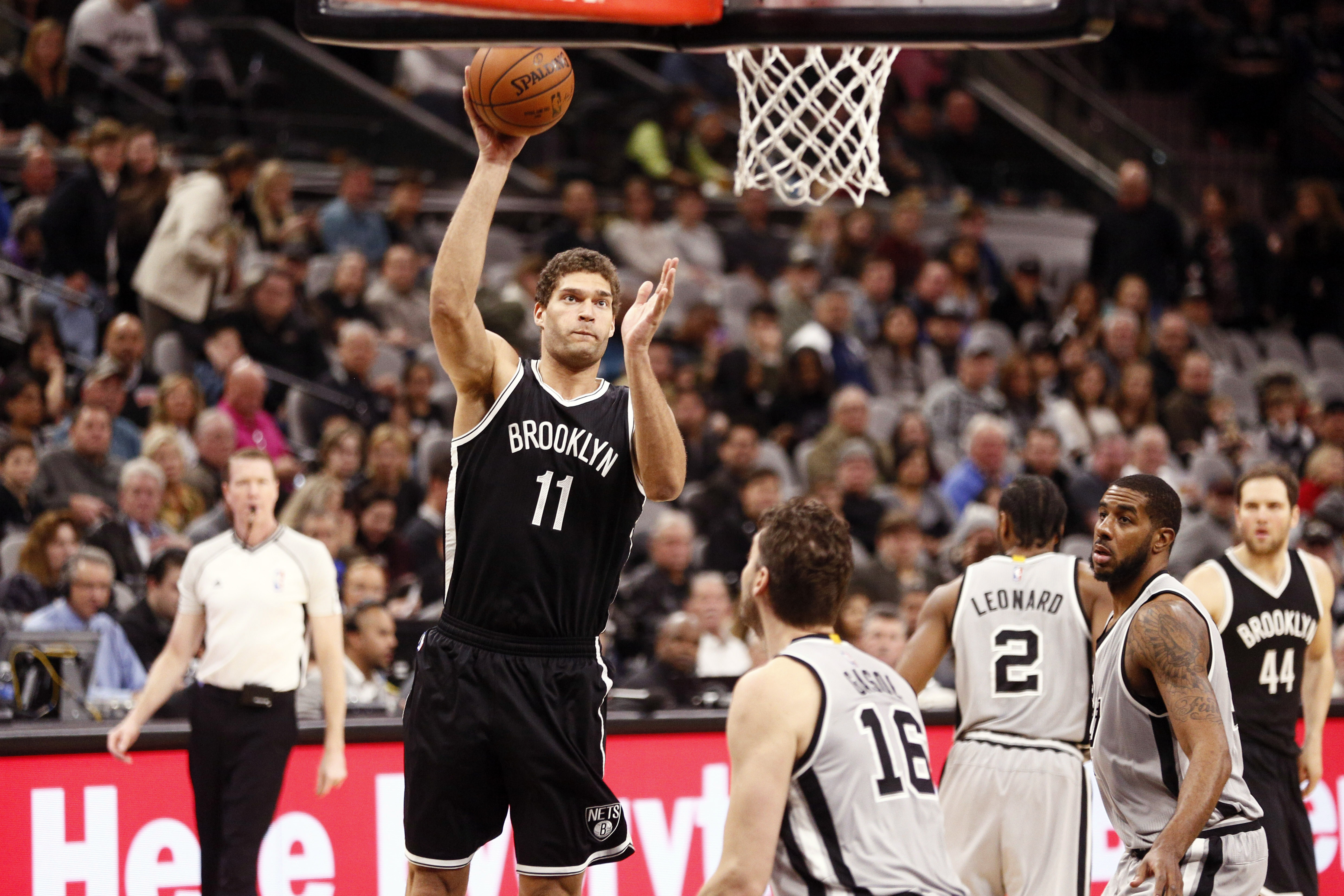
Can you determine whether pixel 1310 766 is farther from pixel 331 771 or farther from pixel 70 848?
pixel 70 848

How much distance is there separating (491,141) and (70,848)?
3.81 meters

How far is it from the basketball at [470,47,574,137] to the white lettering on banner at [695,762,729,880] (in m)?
3.75

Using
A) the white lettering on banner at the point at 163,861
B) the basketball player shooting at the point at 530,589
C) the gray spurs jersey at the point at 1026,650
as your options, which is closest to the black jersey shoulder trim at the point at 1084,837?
the gray spurs jersey at the point at 1026,650

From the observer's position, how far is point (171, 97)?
13.6m

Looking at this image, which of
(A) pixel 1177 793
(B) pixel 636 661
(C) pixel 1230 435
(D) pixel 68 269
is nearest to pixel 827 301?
(C) pixel 1230 435

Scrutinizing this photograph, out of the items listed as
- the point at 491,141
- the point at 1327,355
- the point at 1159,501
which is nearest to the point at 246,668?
the point at 491,141

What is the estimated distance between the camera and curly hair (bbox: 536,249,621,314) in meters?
4.73

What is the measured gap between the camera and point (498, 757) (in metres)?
4.64

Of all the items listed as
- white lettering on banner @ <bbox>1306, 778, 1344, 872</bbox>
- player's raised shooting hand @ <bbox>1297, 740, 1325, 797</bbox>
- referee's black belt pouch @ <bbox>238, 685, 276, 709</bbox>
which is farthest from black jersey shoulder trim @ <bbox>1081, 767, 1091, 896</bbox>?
referee's black belt pouch @ <bbox>238, 685, 276, 709</bbox>

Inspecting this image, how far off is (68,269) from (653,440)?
7830 mm

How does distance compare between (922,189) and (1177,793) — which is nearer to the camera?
(1177,793)

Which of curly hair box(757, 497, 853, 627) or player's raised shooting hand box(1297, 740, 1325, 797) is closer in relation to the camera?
curly hair box(757, 497, 853, 627)

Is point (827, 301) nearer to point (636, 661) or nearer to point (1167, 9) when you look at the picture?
point (636, 661)

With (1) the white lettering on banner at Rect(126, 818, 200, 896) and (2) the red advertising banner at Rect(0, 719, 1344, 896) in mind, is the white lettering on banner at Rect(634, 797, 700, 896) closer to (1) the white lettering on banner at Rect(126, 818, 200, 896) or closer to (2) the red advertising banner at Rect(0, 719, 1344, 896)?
(2) the red advertising banner at Rect(0, 719, 1344, 896)
